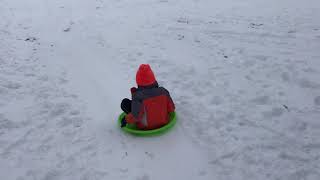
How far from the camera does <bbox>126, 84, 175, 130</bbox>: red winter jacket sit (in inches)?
215

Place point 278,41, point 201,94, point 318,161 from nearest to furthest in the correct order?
point 318,161
point 201,94
point 278,41

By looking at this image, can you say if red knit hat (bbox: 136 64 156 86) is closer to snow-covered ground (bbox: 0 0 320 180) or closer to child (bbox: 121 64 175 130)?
child (bbox: 121 64 175 130)

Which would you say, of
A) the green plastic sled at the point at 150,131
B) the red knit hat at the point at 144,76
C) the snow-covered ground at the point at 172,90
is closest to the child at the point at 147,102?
the red knit hat at the point at 144,76

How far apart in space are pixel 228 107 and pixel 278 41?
139 inches

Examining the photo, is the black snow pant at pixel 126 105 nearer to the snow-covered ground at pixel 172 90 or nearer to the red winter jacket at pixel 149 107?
the red winter jacket at pixel 149 107

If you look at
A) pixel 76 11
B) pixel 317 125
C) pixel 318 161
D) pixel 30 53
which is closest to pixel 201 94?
pixel 317 125

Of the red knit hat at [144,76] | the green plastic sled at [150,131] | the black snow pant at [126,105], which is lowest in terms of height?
the green plastic sled at [150,131]

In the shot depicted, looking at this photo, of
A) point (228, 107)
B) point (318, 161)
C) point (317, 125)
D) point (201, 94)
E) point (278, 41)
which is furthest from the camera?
point (278, 41)

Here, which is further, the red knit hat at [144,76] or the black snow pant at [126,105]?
the black snow pant at [126,105]

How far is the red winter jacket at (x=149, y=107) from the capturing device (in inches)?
215

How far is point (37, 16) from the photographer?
12.2m

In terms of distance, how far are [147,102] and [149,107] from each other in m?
0.08

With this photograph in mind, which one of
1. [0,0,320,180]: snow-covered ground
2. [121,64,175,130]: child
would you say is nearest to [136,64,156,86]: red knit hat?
[121,64,175,130]: child

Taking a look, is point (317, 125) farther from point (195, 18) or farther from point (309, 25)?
point (195, 18)
